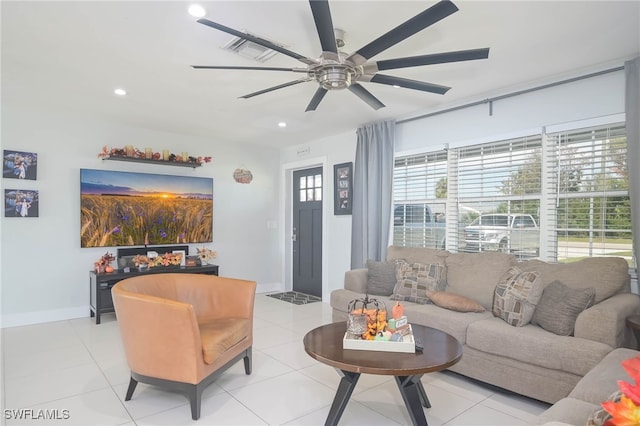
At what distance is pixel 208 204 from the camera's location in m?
5.70

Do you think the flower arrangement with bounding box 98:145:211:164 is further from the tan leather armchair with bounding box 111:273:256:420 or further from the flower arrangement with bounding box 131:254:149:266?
the tan leather armchair with bounding box 111:273:256:420

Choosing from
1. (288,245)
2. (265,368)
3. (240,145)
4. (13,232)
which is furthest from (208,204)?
(265,368)

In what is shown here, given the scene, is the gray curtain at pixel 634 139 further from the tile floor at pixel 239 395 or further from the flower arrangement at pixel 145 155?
the flower arrangement at pixel 145 155

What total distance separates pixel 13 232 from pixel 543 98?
5.80 meters

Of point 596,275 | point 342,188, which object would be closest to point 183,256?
point 342,188

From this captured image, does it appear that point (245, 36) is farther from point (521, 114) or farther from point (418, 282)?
→ point (521, 114)

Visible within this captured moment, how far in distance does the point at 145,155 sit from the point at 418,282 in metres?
3.89

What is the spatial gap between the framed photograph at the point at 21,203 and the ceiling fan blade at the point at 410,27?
14.0 ft

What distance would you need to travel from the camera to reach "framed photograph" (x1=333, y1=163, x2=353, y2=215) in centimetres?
518

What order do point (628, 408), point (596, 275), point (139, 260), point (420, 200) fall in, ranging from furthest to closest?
point (139, 260)
point (420, 200)
point (596, 275)
point (628, 408)

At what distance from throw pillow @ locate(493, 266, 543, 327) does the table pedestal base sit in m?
1.10

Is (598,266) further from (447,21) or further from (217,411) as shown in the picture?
(217,411)

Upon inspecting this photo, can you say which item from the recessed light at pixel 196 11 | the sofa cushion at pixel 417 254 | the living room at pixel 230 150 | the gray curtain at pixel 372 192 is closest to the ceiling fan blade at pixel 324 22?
the recessed light at pixel 196 11

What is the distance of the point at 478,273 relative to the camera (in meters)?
3.40
